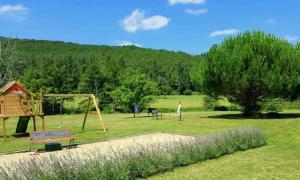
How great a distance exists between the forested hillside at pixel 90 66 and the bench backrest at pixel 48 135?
34.4 meters

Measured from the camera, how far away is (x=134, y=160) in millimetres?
12406

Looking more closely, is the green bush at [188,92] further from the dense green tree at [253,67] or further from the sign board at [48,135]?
the sign board at [48,135]

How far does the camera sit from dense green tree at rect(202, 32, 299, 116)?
39.6 meters

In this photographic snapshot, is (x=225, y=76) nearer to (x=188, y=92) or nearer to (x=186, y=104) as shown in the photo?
(x=186, y=104)

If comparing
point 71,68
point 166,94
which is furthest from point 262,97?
point 166,94

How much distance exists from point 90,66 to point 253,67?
164ft

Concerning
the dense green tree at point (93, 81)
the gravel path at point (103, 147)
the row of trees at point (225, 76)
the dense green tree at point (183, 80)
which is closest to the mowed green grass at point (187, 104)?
the row of trees at point (225, 76)

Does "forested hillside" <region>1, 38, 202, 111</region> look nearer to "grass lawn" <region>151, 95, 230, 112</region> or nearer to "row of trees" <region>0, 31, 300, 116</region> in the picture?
"row of trees" <region>0, 31, 300, 116</region>

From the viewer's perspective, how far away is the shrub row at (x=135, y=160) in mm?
10414

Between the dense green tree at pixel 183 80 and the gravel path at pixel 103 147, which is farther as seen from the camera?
the dense green tree at pixel 183 80

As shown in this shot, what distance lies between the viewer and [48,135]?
20.6m

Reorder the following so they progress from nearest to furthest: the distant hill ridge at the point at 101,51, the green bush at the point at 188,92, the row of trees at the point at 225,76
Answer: the row of trees at the point at 225,76 → the green bush at the point at 188,92 → the distant hill ridge at the point at 101,51

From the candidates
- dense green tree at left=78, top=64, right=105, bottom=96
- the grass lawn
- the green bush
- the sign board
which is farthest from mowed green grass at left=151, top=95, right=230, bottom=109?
the sign board

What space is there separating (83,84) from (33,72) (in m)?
11.1
